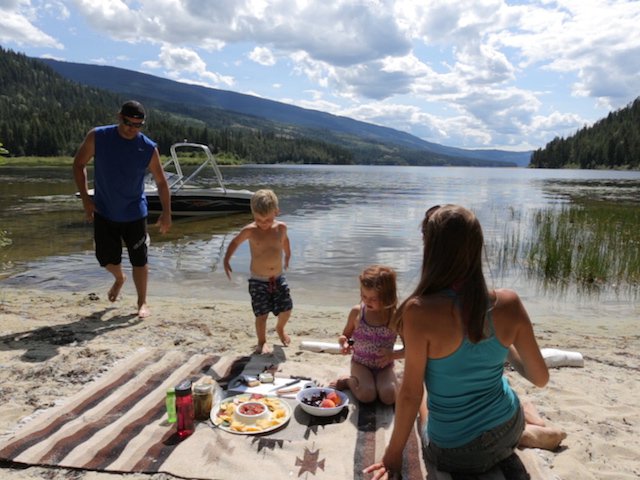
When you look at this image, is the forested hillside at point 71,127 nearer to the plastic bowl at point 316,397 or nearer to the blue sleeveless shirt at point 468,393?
the plastic bowl at point 316,397

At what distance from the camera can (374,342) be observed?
3922mm

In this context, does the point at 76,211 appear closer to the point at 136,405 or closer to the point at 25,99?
the point at 136,405

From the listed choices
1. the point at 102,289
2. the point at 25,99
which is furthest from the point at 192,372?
the point at 25,99

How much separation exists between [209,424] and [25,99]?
202011 millimetres

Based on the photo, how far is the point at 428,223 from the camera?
237cm

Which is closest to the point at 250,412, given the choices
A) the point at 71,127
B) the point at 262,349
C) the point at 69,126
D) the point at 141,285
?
the point at 262,349

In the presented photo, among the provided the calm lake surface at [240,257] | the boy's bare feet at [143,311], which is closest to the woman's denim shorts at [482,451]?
the boy's bare feet at [143,311]

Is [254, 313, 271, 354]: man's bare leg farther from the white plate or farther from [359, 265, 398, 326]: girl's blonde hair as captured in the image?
[359, 265, 398, 326]: girl's blonde hair

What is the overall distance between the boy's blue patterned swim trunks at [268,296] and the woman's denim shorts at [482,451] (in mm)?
2479

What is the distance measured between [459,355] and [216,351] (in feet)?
10.3

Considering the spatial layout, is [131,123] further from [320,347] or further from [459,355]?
[459,355]

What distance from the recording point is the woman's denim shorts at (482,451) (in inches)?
107

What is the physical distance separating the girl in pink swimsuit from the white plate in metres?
0.56

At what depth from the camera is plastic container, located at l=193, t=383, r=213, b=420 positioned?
3.48 metres
